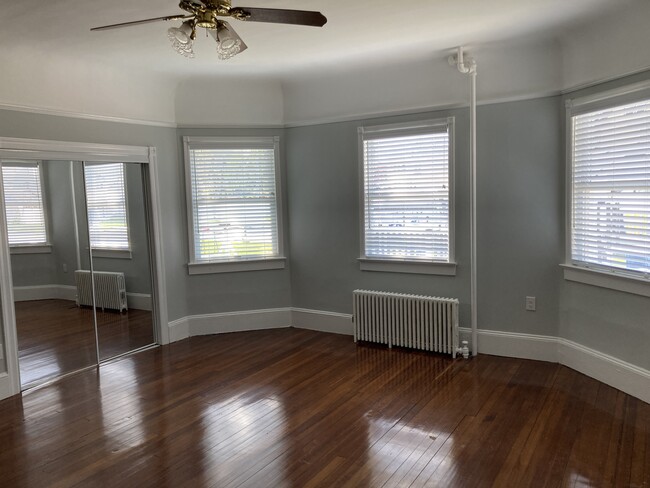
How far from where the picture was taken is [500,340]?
443cm

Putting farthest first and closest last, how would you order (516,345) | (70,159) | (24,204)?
(516,345), (70,159), (24,204)

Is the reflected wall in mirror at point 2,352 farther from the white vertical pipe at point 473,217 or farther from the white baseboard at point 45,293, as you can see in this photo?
the white vertical pipe at point 473,217

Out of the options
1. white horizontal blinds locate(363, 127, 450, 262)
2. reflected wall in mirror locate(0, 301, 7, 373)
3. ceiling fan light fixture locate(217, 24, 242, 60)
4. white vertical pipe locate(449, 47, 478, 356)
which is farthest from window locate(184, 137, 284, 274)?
ceiling fan light fixture locate(217, 24, 242, 60)

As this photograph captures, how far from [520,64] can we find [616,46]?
2.59ft

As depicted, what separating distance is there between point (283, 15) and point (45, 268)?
122 inches

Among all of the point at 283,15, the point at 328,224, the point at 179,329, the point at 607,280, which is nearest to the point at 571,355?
the point at 607,280

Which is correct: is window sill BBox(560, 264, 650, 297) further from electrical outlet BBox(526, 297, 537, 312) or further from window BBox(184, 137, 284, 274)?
window BBox(184, 137, 284, 274)

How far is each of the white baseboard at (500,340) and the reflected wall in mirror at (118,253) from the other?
0.46m

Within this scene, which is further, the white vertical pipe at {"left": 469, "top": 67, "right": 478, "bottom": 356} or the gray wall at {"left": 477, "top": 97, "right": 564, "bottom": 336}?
the white vertical pipe at {"left": 469, "top": 67, "right": 478, "bottom": 356}

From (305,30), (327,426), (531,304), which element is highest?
(305,30)

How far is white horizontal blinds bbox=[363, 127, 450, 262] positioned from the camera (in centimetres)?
457

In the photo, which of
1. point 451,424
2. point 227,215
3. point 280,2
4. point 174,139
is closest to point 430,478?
point 451,424

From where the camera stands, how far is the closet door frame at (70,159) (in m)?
3.75

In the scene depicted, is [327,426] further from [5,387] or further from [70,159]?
[70,159]
